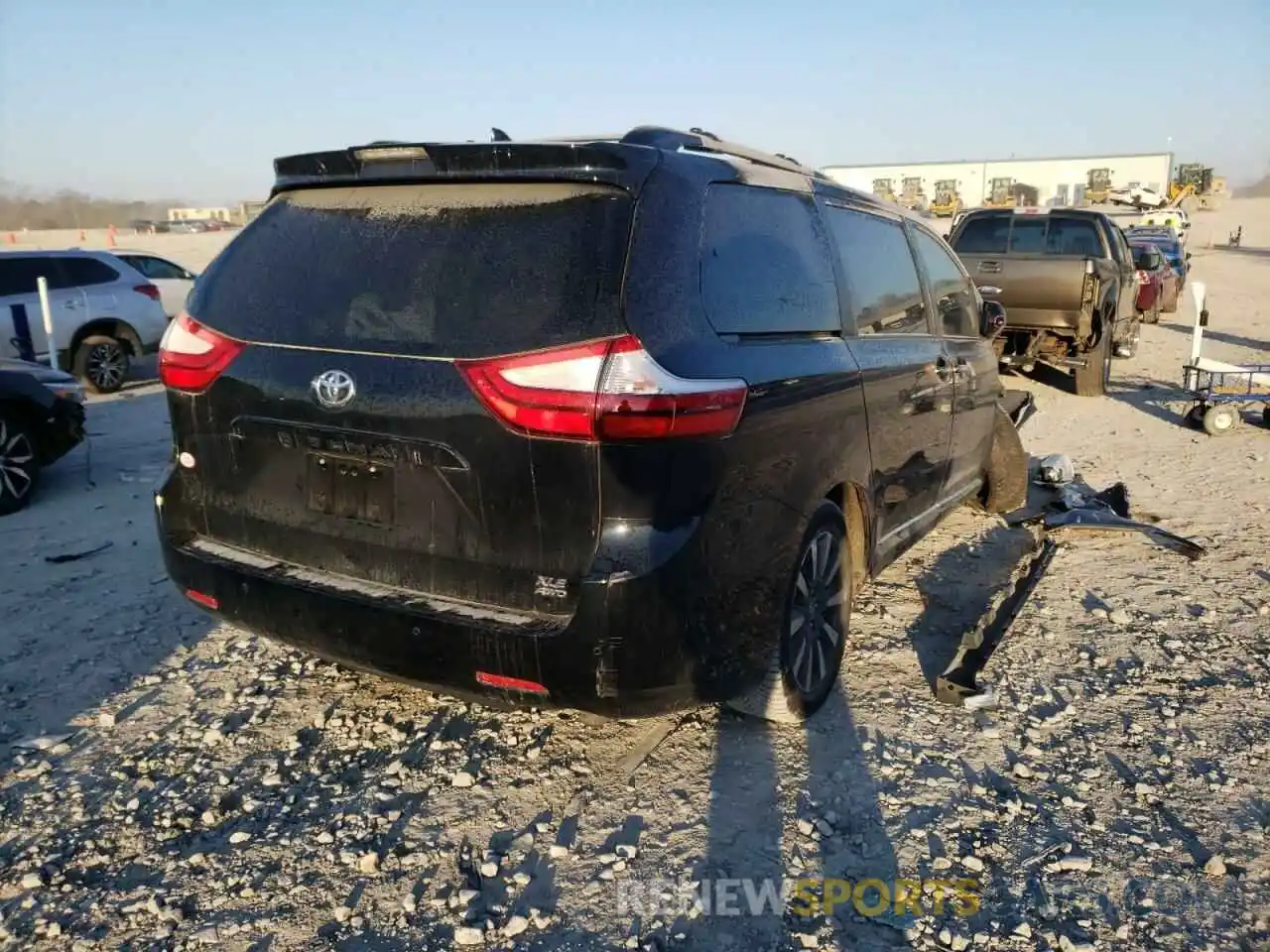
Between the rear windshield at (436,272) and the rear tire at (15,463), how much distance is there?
4.20 m

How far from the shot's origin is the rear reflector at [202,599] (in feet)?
10.3

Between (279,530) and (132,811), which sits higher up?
(279,530)

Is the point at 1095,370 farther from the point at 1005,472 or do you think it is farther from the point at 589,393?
the point at 589,393

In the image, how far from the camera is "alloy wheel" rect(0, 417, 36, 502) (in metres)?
6.31

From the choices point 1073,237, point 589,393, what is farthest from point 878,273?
point 1073,237

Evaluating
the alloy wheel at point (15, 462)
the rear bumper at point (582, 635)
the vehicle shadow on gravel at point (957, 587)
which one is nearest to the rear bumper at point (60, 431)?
the alloy wheel at point (15, 462)

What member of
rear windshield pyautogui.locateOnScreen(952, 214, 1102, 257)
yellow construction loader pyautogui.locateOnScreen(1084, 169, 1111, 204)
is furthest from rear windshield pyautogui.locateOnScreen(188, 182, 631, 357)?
yellow construction loader pyautogui.locateOnScreen(1084, 169, 1111, 204)

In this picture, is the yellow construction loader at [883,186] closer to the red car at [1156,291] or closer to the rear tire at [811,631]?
the red car at [1156,291]

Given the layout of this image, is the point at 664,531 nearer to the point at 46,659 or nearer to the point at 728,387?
the point at 728,387

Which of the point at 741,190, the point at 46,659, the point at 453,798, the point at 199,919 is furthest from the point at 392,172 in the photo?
the point at 46,659

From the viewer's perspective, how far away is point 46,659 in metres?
4.02

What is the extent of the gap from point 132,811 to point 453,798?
0.98 m

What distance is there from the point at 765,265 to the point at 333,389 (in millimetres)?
1413

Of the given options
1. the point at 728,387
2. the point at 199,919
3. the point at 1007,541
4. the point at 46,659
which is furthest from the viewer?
the point at 1007,541
